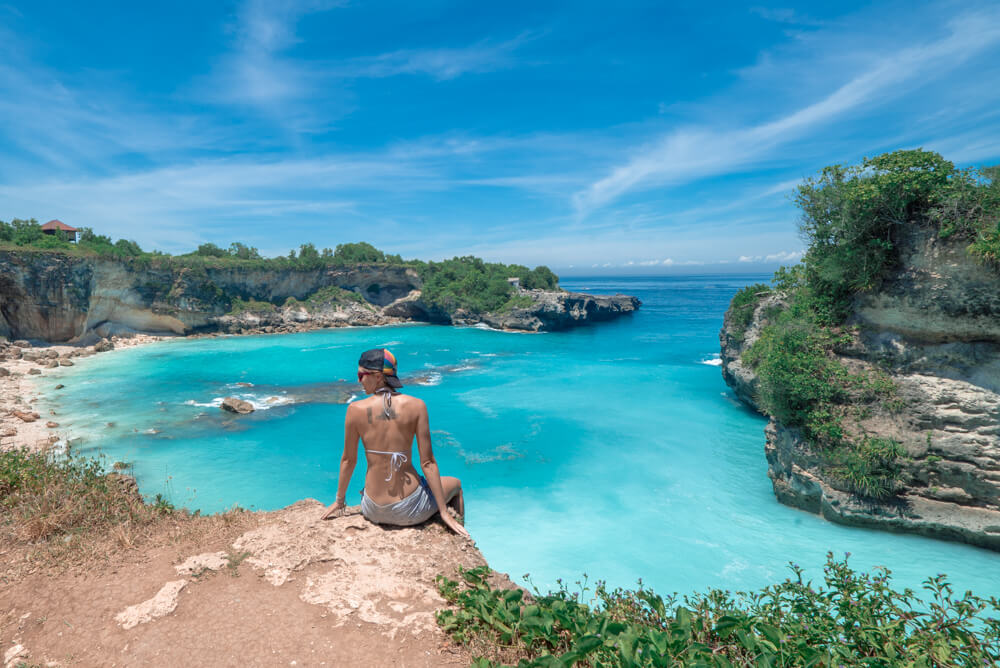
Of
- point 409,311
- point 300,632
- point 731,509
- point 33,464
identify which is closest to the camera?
point 300,632

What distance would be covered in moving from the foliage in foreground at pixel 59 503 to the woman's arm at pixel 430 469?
360 centimetres

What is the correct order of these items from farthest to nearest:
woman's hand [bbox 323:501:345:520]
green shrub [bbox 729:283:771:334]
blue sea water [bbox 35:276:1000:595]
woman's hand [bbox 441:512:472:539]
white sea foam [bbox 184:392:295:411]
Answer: white sea foam [bbox 184:392:295:411], green shrub [bbox 729:283:771:334], blue sea water [bbox 35:276:1000:595], woman's hand [bbox 323:501:345:520], woman's hand [bbox 441:512:472:539]

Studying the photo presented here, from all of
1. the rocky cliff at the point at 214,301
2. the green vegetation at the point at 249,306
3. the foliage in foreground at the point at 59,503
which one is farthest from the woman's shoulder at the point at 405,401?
the green vegetation at the point at 249,306

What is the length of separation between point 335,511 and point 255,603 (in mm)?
1295

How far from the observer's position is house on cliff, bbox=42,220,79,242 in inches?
1788

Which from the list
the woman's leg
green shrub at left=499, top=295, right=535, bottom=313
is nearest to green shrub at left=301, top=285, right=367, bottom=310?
green shrub at left=499, top=295, right=535, bottom=313

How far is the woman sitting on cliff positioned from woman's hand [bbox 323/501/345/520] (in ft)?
1.31

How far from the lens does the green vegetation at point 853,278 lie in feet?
30.2

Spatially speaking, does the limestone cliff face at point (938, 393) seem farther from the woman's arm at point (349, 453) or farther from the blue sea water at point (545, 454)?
the woman's arm at point (349, 453)

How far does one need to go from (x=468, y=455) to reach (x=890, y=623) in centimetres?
1406

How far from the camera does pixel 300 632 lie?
3480 millimetres

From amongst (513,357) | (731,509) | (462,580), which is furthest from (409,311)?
(462,580)

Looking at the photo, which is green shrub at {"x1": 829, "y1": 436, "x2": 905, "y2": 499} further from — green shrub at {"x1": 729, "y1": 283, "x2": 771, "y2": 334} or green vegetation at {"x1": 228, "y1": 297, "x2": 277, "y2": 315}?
green vegetation at {"x1": 228, "y1": 297, "x2": 277, "y2": 315}

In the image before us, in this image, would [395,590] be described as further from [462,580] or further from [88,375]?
[88,375]
